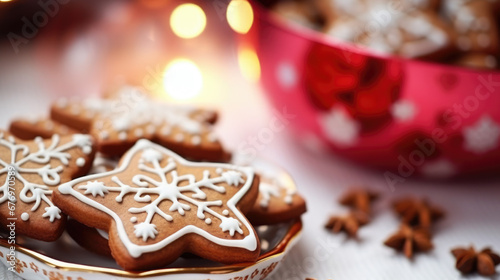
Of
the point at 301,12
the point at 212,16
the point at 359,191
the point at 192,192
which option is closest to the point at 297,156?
the point at 359,191

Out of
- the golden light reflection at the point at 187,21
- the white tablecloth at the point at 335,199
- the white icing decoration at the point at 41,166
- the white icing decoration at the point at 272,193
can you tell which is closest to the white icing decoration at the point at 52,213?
the white icing decoration at the point at 41,166

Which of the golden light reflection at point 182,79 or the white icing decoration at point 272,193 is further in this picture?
the golden light reflection at point 182,79

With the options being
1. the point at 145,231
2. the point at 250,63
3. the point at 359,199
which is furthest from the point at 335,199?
the point at 145,231

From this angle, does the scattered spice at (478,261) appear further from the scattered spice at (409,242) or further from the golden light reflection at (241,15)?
the golden light reflection at (241,15)

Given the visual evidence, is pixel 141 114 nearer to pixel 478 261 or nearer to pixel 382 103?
pixel 382 103

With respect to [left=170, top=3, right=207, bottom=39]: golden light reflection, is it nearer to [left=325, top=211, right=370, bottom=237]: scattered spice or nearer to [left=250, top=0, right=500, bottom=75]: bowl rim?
[left=250, top=0, right=500, bottom=75]: bowl rim

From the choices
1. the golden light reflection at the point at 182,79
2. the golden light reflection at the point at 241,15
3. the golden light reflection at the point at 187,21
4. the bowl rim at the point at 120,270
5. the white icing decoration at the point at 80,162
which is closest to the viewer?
the bowl rim at the point at 120,270
